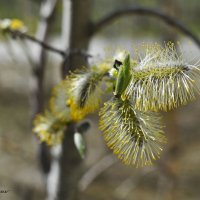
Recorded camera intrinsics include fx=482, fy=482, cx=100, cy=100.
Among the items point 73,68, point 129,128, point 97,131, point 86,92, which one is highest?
point 97,131

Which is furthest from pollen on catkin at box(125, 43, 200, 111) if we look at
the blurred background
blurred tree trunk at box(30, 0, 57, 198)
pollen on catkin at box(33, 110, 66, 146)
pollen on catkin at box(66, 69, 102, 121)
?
the blurred background

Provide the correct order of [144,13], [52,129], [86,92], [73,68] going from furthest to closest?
[144,13] → [73,68] → [52,129] → [86,92]

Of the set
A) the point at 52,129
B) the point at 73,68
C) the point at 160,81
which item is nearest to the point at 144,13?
the point at 73,68

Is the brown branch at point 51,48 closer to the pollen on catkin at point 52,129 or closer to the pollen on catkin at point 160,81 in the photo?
the pollen on catkin at point 52,129

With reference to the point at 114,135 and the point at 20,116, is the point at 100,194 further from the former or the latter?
the point at 114,135

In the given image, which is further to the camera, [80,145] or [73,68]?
[73,68]

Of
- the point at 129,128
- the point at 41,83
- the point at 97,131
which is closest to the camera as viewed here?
the point at 129,128

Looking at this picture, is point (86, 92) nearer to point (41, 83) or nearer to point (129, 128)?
point (129, 128)

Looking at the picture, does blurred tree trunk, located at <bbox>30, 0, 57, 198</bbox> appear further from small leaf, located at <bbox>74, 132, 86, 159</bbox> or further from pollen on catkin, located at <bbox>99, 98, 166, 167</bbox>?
pollen on catkin, located at <bbox>99, 98, 166, 167</bbox>
